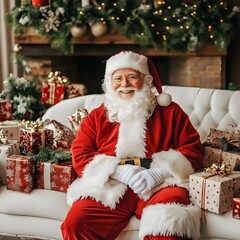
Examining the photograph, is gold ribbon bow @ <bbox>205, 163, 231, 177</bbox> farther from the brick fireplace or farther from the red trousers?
the brick fireplace

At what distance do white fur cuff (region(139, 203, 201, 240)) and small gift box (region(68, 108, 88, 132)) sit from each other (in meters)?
1.05

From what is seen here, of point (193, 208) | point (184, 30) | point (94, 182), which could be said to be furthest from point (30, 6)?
point (193, 208)

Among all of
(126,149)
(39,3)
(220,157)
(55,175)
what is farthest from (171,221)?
(39,3)

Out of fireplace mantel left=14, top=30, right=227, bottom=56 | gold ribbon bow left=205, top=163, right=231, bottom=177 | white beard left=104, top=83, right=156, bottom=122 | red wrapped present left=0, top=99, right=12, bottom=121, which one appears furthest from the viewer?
fireplace mantel left=14, top=30, right=227, bottom=56

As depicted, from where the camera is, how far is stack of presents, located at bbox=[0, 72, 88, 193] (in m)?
2.71

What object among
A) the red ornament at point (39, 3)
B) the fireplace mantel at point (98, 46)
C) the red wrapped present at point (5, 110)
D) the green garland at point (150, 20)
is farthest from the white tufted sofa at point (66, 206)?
the red ornament at point (39, 3)

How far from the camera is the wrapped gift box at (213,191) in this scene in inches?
90.5

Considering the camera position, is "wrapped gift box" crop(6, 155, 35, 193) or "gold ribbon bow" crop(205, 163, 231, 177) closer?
"gold ribbon bow" crop(205, 163, 231, 177)

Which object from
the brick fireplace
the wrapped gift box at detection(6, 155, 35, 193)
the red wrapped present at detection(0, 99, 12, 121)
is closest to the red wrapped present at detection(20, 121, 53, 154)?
the wrapped gift box at detection(6, 155, 35, 193)

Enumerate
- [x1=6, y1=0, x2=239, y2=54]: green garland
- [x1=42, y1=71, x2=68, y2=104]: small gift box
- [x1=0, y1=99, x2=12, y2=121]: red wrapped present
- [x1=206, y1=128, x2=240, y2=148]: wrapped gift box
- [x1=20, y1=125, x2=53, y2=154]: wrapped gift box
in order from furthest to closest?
[x1=6, y1=0, x2=239, y2=54]: green garland → [x1=42, y1=71, x2=68, y2=104]: small gift box → [x1=0, y1=99, x2=12, y2=121]: red wrapped present → [x1=20, y1=125, x2=53, y2=154]: wrapped gift box → [x1=206, y1=128, x2=240, y2=148]: wrapped gift box

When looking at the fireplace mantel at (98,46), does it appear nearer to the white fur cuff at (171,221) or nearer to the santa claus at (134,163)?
the santa claus at (134,163)

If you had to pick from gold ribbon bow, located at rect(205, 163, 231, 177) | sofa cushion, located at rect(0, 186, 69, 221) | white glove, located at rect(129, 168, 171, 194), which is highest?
gold ribbon bow, located at rect(205, 163, 231, 177)

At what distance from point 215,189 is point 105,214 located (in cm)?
55

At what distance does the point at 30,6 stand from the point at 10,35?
620 millimetres
